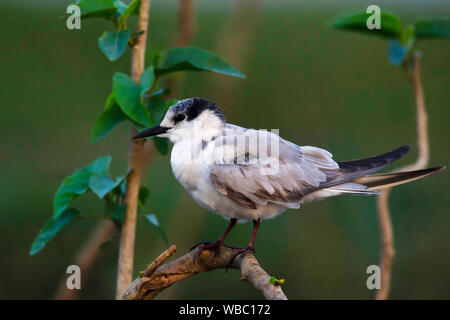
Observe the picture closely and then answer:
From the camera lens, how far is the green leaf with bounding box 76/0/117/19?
4.42 ft

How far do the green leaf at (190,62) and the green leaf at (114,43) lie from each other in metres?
0.10

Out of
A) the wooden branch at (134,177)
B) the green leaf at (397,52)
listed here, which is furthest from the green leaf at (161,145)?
the green leaf at (397,52)

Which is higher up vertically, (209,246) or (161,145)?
(161,145)

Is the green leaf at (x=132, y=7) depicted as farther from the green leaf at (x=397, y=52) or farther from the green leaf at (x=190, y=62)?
the green leaf at (x=397, y=52)

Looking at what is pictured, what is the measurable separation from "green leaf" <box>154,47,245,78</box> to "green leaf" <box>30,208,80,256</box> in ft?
1.36

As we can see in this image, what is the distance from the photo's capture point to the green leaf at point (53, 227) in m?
1.48

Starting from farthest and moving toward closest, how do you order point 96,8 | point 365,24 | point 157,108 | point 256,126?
point 256,126 < point 365,24 < point 157,108 < point 96,8

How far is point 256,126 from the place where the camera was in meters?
3.23

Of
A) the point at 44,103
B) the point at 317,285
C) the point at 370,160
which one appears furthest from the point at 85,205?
the point at 370,160

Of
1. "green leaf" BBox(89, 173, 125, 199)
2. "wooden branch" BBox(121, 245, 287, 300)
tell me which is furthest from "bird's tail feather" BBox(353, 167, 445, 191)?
"green leaf" BBox(89, 173, 125, 199)

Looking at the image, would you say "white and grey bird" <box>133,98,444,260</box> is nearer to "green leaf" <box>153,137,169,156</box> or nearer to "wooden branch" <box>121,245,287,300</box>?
"wooden branch" <box>121,245,287,300</box>

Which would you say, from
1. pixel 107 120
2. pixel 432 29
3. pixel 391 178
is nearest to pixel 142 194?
pixel 107 120

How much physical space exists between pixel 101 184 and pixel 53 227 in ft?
0.66

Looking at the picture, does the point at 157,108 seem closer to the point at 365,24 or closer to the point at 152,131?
the point at 152,131
